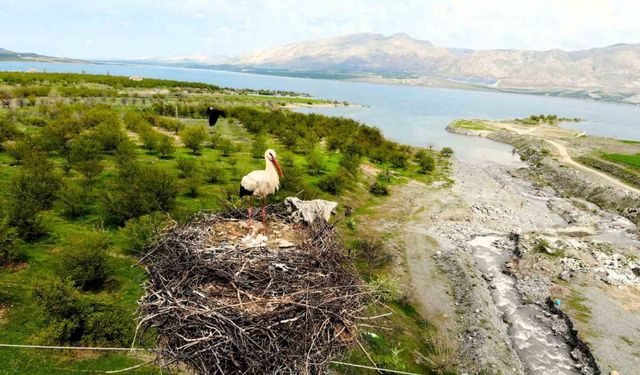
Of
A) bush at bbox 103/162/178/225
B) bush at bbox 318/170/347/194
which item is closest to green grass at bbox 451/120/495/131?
bush at bbox 318/170/347/194

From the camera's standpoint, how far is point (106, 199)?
2064 cm

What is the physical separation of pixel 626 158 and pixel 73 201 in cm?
6191

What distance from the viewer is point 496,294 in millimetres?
20359

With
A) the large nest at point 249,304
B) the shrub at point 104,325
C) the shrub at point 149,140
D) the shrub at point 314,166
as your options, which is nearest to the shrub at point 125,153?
the shrub at point 149,140

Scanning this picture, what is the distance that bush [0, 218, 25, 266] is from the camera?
14633mm

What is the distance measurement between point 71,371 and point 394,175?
3574cm

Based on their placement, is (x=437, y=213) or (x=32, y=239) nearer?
(x=32, y=239)

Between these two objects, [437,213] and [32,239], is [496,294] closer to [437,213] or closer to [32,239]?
[437,213]

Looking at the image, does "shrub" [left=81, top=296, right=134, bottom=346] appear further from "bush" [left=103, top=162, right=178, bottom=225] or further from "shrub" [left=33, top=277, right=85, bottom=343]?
"bush" [left=103, top=162, right=178, bottom=225]

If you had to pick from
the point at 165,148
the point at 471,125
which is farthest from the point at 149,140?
the point at 471,125

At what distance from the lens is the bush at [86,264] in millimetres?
14336

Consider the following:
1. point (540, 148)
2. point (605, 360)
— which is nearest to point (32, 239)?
point (605, 360)

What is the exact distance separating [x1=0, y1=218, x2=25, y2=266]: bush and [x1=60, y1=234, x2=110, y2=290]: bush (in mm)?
2115

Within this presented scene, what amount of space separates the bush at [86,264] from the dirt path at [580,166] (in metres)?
45.8
